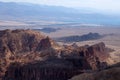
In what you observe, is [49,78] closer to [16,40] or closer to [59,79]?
[59,79]

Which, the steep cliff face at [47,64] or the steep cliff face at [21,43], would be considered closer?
the steep cliff face at [47,64]

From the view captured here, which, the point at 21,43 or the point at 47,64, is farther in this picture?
the point at 21,43

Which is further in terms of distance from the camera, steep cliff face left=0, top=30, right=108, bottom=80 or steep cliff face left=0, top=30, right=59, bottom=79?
steep cliff face left=0, top=30, right=59, bottom=79

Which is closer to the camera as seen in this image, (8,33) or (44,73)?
(44,73)

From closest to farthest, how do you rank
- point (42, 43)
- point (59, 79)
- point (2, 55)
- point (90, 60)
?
point (59, 79) → point (90, 60) → point (2, 55) → point (42, 43)

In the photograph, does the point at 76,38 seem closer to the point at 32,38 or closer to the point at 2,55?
the point at 32,38

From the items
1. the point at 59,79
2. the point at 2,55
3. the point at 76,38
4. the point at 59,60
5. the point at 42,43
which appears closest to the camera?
the point at 59,79

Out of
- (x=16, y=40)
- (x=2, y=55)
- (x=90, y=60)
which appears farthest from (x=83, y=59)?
(x=16, y=40)

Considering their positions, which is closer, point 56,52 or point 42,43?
point 56,52

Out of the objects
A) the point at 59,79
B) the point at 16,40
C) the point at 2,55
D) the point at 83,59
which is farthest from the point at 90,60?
the point at 16,40
